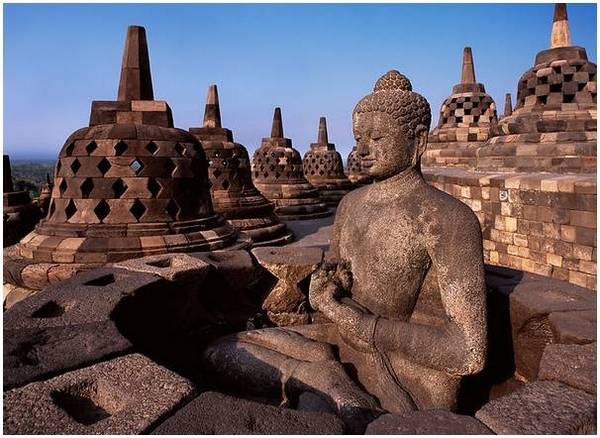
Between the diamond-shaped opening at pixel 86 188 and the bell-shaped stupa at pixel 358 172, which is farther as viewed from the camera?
the diamond-shaped opening at pixel 86 188

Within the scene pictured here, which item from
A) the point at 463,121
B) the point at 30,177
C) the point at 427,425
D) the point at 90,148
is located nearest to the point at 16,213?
the point at 90,148

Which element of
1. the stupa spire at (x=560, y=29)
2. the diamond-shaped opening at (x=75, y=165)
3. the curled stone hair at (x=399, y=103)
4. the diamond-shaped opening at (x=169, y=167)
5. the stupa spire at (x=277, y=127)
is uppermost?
the stupa spire at (x=560, y=29)

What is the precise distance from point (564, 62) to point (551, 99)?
755 mm

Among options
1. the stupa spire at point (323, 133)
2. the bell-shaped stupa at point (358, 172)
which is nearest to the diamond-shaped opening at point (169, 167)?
the bell-shaped stupa at point (358, 172)

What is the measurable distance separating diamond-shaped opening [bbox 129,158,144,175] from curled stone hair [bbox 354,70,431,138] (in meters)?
3.79

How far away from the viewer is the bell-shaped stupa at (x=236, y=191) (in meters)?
8.87

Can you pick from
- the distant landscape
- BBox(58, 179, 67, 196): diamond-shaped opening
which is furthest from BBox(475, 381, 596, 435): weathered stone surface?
the distant landscape

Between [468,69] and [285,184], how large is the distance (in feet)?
22.0

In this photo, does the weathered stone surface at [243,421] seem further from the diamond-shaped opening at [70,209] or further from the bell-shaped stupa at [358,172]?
the diamond-shaped opening at [70,209]

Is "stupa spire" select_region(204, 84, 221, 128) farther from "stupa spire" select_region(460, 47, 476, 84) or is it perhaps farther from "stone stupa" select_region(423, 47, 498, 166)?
"stupa spire" select_region(460, 47, 476, 84)

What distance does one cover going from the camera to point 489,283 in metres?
2.45

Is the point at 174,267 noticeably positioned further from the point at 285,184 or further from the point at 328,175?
the point at 328,175

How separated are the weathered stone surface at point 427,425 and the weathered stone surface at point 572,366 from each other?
0.46 metres

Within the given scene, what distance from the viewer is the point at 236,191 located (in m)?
9.36
